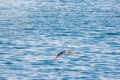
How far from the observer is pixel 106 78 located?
96.8 ft

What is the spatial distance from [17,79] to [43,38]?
537 inches

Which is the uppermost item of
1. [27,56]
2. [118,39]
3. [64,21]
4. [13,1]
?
[13,1]

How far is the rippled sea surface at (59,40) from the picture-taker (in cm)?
3126

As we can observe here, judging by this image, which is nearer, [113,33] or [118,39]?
[118,39]

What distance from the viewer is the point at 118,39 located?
42.1 meters

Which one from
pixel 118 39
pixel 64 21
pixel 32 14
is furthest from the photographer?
pixel 32 14

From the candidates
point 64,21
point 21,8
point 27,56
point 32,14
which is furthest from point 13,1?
point 27,56

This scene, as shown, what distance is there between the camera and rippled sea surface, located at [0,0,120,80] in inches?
1231

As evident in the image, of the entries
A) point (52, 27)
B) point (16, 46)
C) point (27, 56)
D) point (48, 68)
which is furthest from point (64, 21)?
point (48, 68)

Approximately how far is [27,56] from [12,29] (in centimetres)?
1264

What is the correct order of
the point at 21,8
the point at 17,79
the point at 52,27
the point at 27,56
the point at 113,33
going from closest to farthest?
1. the point at 17,79
2. the point at 27,56
3. the point at 113,33
4. the point at 52,27
5. the point at 21,8

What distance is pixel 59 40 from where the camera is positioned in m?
41.7

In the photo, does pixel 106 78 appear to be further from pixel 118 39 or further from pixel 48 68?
pixel 118 39

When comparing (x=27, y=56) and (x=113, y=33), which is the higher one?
(x=113, y=33)
